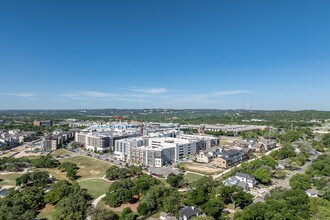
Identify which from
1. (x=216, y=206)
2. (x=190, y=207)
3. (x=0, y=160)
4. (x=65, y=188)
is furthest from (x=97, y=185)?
(x=0, y=160)

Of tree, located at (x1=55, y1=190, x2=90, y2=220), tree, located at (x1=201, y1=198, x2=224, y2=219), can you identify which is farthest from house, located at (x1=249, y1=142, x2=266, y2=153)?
tree, located at (x1=55, y1=190, x2=90, y2=220)

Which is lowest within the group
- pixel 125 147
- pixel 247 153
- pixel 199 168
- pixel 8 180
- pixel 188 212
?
pixel 8 180

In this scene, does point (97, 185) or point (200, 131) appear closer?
point (97, 185)

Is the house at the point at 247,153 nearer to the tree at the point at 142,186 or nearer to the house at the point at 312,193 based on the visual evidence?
the house at the point at 312,193

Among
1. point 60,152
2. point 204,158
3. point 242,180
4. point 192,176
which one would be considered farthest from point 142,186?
point 60,152

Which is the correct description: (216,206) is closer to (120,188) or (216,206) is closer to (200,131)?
(120,188)

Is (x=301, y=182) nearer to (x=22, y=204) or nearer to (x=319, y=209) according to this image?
(x=319, y=209)
